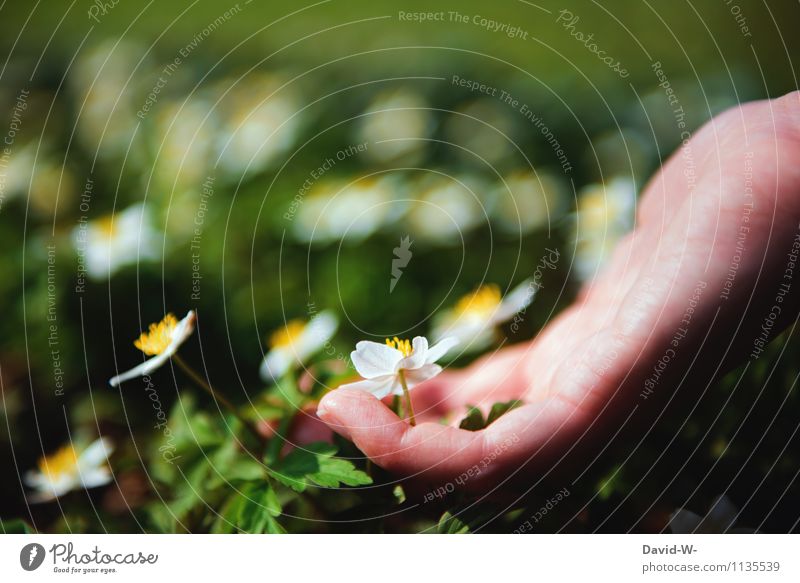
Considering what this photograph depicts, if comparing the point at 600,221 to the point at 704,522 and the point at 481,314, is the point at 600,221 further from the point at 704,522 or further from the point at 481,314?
the point at 704,522

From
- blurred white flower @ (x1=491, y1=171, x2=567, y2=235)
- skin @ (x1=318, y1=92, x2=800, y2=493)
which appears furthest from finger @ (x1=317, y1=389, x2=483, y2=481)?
blurred white flower @ (x1=491, y1=171, x2=567, y2=235)

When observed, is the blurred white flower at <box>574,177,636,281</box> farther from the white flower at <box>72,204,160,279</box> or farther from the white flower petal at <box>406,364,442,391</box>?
the white flower at <box>72,204,160,279</box>

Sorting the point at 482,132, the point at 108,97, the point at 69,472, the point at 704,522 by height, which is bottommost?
the point at 704,522

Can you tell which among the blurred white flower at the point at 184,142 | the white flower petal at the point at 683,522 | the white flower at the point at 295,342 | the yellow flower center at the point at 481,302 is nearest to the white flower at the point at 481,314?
the yellow flower center at the point at 481,302

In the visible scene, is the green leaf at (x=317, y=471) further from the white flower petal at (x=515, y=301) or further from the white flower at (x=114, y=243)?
the white flower at (x=114, y=243)

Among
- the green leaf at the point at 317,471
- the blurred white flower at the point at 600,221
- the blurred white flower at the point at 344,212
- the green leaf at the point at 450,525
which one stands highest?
the blurred white flower at the point at 344,212
